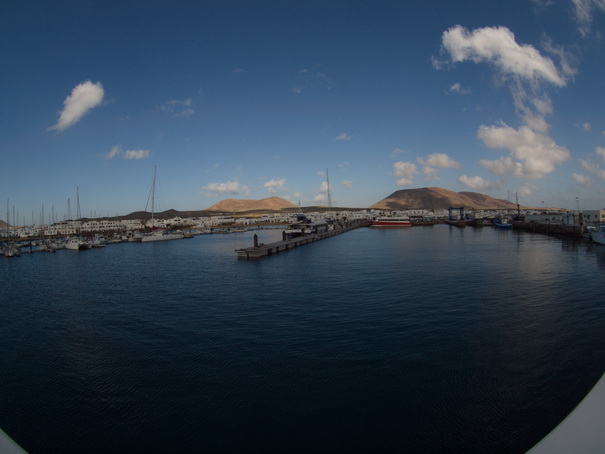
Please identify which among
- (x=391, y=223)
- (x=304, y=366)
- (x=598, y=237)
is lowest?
(x=304, y=366)

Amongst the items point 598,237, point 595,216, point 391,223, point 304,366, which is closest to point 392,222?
point 391,223

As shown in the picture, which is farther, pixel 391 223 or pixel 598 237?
pixel 391 223

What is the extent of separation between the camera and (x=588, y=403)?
3.14 meters

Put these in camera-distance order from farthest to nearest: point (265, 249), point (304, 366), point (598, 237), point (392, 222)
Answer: point (392, 222), point (598, 237), point (265, 249), point (304, 366)

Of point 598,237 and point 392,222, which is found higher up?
point 392,222

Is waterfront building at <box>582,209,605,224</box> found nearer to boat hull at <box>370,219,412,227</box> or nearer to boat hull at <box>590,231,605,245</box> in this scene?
boat hull at <box>370,219,412,227</box>

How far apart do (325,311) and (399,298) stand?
12.2ft

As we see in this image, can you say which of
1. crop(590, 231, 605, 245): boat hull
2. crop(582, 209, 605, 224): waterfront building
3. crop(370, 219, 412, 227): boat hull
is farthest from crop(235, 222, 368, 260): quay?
crop(582, 209, 605, 224): waterfront building

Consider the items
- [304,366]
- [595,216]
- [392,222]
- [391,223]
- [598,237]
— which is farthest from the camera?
[391,223]

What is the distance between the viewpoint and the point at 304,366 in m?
8.95

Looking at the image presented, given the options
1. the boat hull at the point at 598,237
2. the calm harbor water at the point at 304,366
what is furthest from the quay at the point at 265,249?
the boat hull at the point at 598,237

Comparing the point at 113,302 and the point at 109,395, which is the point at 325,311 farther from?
the point at 113,302

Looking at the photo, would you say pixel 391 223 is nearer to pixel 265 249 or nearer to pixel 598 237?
pixel 598 237

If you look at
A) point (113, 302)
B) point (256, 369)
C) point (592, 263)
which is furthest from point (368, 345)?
point (592, 263)
